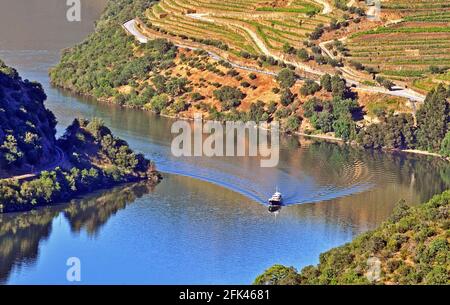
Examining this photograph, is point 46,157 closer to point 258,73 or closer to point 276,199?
point 276,199

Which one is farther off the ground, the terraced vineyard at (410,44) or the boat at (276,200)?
the terraced vineyard at (410,44)

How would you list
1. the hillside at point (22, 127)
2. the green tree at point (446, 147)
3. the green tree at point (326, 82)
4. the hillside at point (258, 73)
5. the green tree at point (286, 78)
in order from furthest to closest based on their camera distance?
1. the green tree at point (286, 78)
2. the green tree at point (326, 82)
3. the hillside at point (258, 73)
4. the green tree at point (446, 147)
5. the hillside at point (22, 127)

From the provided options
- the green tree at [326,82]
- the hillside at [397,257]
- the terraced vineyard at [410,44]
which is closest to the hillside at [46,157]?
the hillside at [397,257]

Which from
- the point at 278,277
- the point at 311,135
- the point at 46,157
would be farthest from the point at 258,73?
the point at 278,277

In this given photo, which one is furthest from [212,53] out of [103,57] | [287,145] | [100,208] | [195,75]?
[100,208]

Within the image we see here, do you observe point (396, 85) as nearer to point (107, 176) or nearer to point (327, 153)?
point (327, 153)

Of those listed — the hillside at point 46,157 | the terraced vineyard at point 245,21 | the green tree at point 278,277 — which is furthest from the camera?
the terraced vineyard at point 245,21

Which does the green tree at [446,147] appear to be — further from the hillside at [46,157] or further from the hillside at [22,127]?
the hillside at [22,127]
